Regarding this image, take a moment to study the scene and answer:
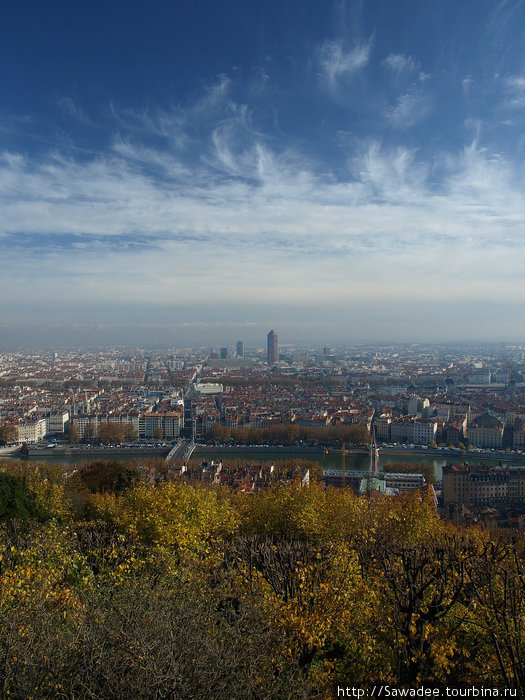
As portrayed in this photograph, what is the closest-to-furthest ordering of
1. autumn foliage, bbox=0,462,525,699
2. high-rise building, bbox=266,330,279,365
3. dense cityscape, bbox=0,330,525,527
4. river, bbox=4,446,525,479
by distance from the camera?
autumn foliage, bbox=0,462,525,699, dense cityscape, bbox=0,330,525,527, river, bbox=4,446,525,479, high-rise building, bbox=266,330,279,365

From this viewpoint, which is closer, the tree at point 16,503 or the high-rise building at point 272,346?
the tree at point 16,503

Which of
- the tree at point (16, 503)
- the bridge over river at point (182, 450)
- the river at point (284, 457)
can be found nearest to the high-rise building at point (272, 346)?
the bridge over river at point (182, 450)

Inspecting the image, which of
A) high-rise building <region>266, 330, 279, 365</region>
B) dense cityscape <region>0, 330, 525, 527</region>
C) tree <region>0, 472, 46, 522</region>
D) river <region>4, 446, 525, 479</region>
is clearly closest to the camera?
tree <region>0, 472, 46, 522</region>

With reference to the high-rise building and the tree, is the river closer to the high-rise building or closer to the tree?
the tree

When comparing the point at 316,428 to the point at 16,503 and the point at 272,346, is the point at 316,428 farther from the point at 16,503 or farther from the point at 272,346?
the point at 272,346

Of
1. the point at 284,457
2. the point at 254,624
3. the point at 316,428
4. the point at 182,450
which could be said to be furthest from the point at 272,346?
the point at 254,624

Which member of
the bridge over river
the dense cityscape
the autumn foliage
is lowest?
the bridge over river

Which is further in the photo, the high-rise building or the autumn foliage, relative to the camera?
the high-rise building

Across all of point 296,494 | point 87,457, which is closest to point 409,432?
point 87,457

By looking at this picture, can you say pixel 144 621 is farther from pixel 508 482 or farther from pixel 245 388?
pixel 245 388

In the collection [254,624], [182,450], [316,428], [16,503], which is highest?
[254,624]

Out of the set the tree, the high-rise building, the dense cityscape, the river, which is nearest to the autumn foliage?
the tree

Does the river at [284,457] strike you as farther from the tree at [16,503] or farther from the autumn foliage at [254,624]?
the autumn foliage at [254,624]
